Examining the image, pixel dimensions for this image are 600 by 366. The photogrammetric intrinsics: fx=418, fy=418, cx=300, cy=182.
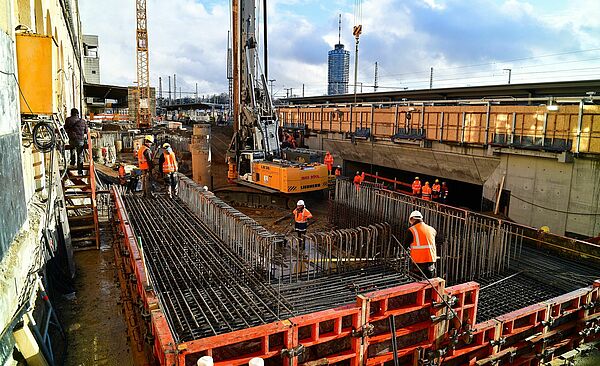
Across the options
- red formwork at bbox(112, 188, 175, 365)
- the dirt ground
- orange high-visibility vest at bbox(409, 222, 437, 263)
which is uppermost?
orange high-visibility vest at bbox(409, 222, 437, 263)

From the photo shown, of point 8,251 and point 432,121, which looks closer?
point 8,251

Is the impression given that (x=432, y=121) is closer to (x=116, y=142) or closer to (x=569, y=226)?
(x=569, y=226)

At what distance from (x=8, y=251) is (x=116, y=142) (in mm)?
32826

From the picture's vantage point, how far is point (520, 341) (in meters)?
6.27

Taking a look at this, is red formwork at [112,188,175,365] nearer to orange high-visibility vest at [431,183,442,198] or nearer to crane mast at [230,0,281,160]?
crane mast at [230,0,281,160]

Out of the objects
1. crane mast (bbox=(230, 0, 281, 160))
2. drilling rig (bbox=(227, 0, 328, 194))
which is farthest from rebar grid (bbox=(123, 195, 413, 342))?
crane mast (bbox=(230, 0, 281, 160))

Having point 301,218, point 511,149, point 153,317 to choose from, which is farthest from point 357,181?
point 153,317

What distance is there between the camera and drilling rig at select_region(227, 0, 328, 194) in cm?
1753

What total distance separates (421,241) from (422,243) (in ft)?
0.13

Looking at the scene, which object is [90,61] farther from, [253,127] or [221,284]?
[221,284]

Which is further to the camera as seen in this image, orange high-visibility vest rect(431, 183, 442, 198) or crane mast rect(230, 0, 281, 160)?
crane mast rect(230, 0, 281, 160)

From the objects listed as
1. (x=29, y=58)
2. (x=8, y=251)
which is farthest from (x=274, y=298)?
(x=29, y=58)

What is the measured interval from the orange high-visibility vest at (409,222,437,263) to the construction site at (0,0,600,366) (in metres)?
0.03

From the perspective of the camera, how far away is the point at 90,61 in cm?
5434
